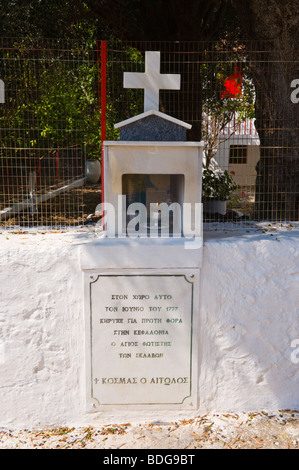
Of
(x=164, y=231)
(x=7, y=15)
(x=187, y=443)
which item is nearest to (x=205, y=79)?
(x=164, y=231)

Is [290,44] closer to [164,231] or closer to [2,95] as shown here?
[164,231]

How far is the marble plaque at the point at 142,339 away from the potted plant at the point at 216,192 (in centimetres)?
180

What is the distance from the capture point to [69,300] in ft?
14.1

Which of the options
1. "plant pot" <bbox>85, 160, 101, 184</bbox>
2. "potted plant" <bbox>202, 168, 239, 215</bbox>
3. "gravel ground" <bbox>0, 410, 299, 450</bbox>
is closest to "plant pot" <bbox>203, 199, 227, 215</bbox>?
"potted plant" <bbox>202, 168, 239, 215</bbox>

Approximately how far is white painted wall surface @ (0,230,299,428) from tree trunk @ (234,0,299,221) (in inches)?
50.6

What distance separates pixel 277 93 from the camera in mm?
5715

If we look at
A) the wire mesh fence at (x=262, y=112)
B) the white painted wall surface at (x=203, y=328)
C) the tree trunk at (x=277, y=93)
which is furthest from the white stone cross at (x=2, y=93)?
the tree trunk at (x=277, y=93)

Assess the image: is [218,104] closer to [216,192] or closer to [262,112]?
[262,112]

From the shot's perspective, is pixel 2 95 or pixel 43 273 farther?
pixel 2 95

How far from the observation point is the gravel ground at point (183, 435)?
4121 millimetres

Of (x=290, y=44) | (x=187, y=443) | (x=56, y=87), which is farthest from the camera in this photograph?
(x=56, y=87)

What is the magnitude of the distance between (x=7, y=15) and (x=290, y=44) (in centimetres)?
596

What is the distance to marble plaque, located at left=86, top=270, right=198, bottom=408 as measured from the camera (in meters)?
4.31

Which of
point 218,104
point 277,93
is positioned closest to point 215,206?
point 218,104
